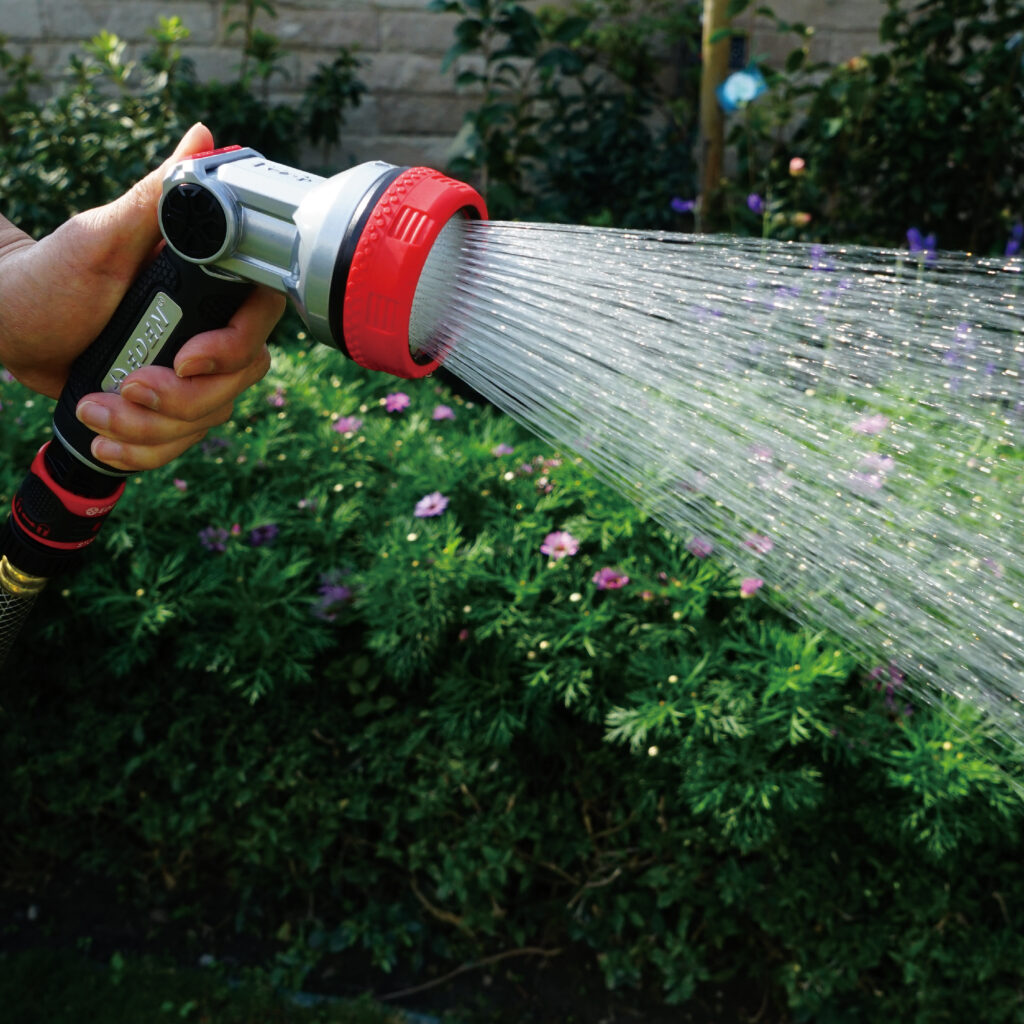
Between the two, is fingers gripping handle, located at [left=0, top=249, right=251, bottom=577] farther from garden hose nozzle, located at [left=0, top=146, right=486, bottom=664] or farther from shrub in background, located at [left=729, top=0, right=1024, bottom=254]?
shrub in background, located at [left=729, top=0, right=1024, bottom=254]

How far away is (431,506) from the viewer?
2.25 m

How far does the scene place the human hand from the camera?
47.3 inches

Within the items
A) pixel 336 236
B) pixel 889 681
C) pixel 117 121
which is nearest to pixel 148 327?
pixel 336 236

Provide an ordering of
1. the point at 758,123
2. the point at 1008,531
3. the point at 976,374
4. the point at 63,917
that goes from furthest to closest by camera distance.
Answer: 1. the point at 758,123
2. the point at 63,917
3. the point at 976,374
4. the point at 1008,531

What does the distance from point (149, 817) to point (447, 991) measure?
777 millimetres

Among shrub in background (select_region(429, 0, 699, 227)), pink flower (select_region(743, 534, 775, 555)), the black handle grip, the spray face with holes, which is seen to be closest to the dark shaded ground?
pink flower (select_region(743, 534, 775, 555))

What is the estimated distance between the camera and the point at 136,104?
429cm

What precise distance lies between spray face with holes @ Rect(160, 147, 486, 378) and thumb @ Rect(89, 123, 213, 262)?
96 mm

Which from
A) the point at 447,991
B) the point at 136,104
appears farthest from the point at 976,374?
the point at 136,104

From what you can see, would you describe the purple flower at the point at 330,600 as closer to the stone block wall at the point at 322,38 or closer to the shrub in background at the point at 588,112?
the shrub in background at the point at 588,112

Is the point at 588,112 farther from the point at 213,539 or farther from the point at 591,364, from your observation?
the point at 591,364

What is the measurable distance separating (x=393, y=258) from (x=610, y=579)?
1.18 m

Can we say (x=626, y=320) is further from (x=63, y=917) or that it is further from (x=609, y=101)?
(x=609, y=101)

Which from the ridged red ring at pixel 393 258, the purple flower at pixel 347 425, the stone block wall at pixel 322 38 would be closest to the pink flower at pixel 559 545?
the purple flower at pixel 347 425
